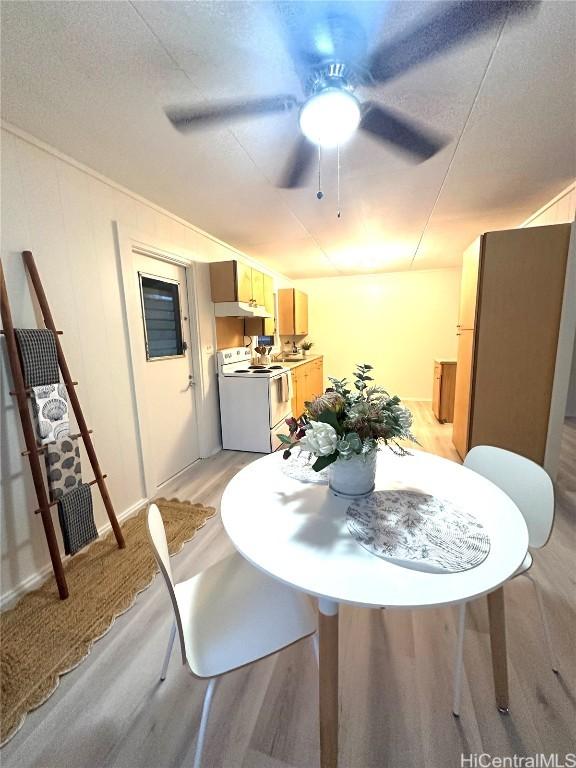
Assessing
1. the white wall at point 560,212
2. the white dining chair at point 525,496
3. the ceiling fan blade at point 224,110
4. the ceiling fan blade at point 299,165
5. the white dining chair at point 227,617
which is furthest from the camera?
the white wall at point 560,212

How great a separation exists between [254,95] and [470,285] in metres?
2.29

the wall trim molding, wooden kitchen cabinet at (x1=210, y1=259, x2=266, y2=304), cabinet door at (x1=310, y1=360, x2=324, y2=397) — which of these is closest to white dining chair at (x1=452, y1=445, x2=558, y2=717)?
the wall trim molding

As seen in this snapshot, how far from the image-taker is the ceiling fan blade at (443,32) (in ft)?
3.22

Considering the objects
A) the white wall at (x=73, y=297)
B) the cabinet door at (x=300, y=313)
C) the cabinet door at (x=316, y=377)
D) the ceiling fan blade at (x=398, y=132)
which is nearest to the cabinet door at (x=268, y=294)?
the cabinet door at (x=300, y=313)

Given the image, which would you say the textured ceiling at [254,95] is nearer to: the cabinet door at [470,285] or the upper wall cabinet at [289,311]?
the cabinet door at [470,285]

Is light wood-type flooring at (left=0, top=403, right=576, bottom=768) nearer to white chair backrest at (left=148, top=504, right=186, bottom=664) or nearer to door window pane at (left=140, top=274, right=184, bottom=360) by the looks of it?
white chair backrest at (left=148, top=504, right=186, bottom=664)

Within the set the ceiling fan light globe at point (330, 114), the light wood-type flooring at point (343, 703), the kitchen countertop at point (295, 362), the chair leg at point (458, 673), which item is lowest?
the light wood-type flooring at point (343, 703)

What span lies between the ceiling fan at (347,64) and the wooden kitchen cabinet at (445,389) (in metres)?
3.14

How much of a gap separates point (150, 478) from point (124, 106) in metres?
2.39

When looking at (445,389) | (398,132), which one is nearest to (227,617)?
(398,132)

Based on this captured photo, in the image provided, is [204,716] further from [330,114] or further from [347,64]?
[347,64]

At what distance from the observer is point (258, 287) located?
3.76 m

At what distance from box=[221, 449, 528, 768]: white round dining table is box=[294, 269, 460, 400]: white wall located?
4580mm

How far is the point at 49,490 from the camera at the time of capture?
1661 mm
